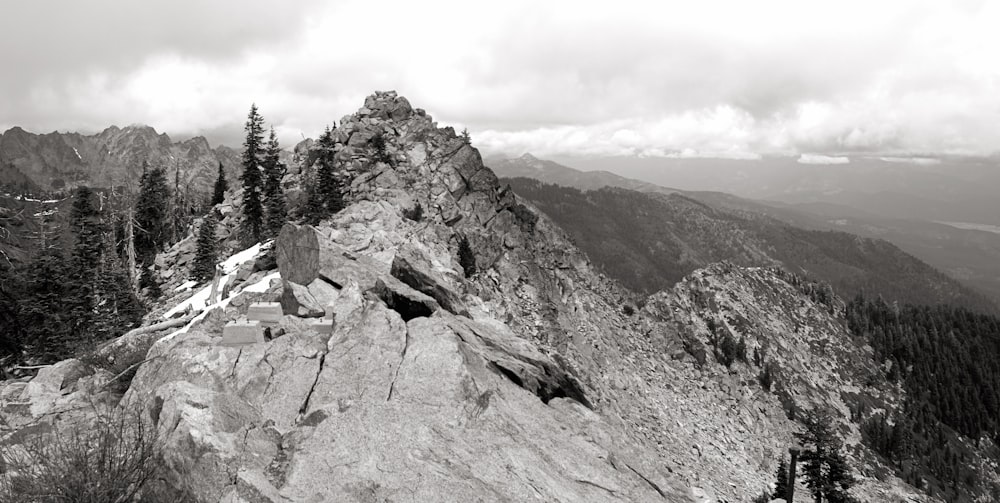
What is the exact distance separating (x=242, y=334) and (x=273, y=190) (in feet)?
115

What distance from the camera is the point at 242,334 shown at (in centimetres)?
1786

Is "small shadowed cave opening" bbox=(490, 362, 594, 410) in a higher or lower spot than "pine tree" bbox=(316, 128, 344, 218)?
lower

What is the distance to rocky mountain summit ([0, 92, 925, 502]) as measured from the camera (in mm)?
11297

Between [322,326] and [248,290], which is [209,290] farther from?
[322,326]

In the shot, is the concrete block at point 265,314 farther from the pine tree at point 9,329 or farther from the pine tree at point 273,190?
the pine tree at point 9,329

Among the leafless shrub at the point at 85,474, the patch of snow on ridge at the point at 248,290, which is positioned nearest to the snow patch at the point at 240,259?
the patch of snow on ridge at the point at 248,290

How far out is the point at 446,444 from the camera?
1202 cm

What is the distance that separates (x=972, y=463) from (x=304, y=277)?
451 ft

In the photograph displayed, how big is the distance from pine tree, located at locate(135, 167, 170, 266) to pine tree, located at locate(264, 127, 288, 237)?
1862cm

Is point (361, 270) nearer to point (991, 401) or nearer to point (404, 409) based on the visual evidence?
point (404, 409)

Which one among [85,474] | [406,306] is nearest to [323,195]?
[406,306]

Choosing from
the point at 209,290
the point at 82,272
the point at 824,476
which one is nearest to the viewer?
the point at 209,290

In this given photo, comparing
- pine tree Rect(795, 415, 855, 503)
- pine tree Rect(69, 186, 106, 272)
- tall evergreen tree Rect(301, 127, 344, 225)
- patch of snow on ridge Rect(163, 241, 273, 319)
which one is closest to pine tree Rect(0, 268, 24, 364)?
pine tree Rect(69, 186, 106, 272)

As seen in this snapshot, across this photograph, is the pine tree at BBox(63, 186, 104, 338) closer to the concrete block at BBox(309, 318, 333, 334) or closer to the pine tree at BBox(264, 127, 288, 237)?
the pine tree at BBox(264, 127, 288, 237)
